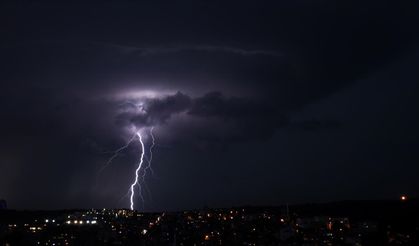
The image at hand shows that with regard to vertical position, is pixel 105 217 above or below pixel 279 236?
above

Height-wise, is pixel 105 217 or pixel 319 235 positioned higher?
pixel 105 217

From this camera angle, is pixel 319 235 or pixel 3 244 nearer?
pixel 3 244

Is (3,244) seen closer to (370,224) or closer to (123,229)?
(123,229)

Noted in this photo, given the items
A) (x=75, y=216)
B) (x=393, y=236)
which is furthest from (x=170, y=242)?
(x=75, y=216)

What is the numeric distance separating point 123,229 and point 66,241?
1141cm

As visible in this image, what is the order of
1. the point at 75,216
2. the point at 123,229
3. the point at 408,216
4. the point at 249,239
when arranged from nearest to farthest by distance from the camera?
the point at 408,216 → the point at 249,239 → the point at 123,229 → the point at 75,216

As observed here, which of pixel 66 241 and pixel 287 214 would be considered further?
pixel 287 214

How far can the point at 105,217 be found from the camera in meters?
78.7

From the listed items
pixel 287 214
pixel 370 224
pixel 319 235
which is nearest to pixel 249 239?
pixel 319 235

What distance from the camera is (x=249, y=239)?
51406 millimetres

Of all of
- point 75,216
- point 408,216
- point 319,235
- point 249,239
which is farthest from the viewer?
point 75,216

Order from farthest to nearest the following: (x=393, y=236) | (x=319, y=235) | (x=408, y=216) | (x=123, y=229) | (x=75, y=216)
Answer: (x=75, y=216) → (x=123, y=229) → (x=319, y=235) → (x=408, y=216) → (x=393, y=236)

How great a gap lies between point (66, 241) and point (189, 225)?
53.4 feet

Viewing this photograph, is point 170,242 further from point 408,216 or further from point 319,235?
point 408,216
